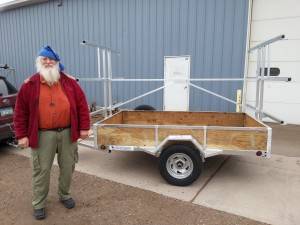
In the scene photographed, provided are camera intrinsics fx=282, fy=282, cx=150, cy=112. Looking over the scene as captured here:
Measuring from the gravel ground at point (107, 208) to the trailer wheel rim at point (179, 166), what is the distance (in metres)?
0.47

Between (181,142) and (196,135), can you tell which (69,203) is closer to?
(181,142)

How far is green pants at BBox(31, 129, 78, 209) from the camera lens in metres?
3.01

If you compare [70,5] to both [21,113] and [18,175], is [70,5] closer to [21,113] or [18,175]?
[18,175]

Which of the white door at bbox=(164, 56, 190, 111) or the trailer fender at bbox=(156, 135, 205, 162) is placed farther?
the white door at bbox=(164, 56, 190, 111)

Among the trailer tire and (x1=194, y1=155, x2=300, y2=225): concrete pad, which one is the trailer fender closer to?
the trailer tire

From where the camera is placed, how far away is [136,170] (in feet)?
14.8

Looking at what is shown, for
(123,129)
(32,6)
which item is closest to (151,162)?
(123,129)

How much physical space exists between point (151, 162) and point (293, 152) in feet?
9.05

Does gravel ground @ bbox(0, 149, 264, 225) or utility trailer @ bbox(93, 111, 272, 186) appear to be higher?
utility trailer @ bbox(93, 111, 272, 186)

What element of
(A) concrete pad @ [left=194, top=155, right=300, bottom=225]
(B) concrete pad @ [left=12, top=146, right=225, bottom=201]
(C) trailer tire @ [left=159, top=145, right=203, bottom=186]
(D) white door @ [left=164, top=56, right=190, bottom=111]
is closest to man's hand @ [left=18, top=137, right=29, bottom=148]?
(B) concrete pad @ [left=12, top=146, right=225, bottom=201]

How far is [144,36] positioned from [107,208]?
6647 millimetres

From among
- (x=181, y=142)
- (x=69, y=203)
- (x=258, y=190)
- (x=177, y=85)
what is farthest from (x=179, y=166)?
(x=177, y=85)

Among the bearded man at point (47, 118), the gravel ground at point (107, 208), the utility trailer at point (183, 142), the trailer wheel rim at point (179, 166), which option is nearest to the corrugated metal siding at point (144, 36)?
the utility trailer at point (183, 142)

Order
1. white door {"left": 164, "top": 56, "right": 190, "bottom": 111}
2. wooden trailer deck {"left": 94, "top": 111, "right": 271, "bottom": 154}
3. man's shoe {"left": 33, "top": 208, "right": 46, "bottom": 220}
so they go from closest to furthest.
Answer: man's shoe {"left": 33, "top": 208, "right": 46, "bottom": 220} → wooden trailer deck {"left": 94, "top": 111, "right": 271, "bottom": 154} → white door {"left": 164, "top": 56, "right": 190, "bottom": 111}
